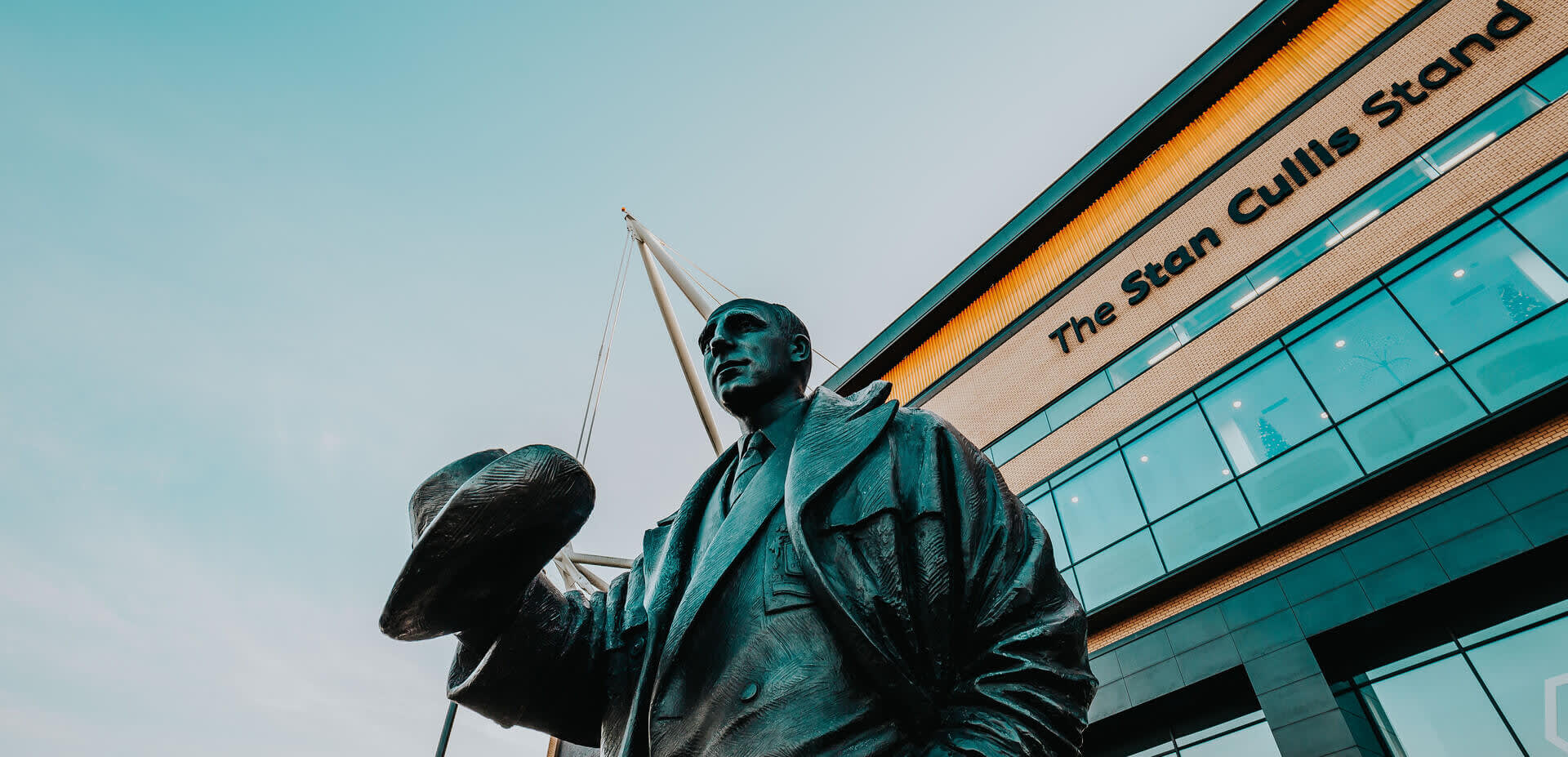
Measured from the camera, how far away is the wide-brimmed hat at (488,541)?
48.2 inches

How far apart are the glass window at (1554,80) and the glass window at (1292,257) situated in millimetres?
2774

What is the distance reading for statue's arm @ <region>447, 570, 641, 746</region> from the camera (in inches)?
59.2

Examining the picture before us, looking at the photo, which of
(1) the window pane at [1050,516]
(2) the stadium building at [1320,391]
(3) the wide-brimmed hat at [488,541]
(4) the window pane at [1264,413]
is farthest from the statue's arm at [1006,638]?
(1) the window pane at [1050,516]

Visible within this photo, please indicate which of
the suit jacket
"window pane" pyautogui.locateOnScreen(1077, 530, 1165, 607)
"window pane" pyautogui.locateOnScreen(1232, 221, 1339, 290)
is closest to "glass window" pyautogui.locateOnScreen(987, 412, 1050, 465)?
"window pane" pyautogui.locateOnScreen(1077, 530, 1165, 607)

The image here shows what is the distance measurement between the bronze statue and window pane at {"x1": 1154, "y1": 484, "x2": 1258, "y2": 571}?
11.7m

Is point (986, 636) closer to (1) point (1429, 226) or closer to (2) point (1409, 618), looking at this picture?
(2) point (1409, 618)

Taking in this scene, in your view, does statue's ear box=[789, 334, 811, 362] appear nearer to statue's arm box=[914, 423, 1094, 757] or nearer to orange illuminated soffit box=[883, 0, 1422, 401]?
statue's arm box=[914, 423, 1094, 757]

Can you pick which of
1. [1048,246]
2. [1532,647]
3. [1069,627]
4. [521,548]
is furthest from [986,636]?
[1048,246]

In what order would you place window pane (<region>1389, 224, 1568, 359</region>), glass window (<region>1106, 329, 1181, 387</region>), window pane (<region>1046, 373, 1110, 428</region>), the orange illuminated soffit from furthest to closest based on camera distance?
window pane (<region>1046, 373, 1110, 428</region>) < glass window (<region>1106, 329, 1181, 387</region>) < the orange illuminated soffit < window pane (<region>1389, 224, 1568, 359</region>)

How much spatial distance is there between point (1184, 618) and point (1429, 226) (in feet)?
20.6

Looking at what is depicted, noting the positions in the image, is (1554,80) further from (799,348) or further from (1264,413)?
(799,348)

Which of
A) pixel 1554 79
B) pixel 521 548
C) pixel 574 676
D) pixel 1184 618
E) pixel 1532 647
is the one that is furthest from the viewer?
pixel 1184 618

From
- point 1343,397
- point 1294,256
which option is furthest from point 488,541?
point 1294,256

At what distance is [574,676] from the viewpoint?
1.62m
